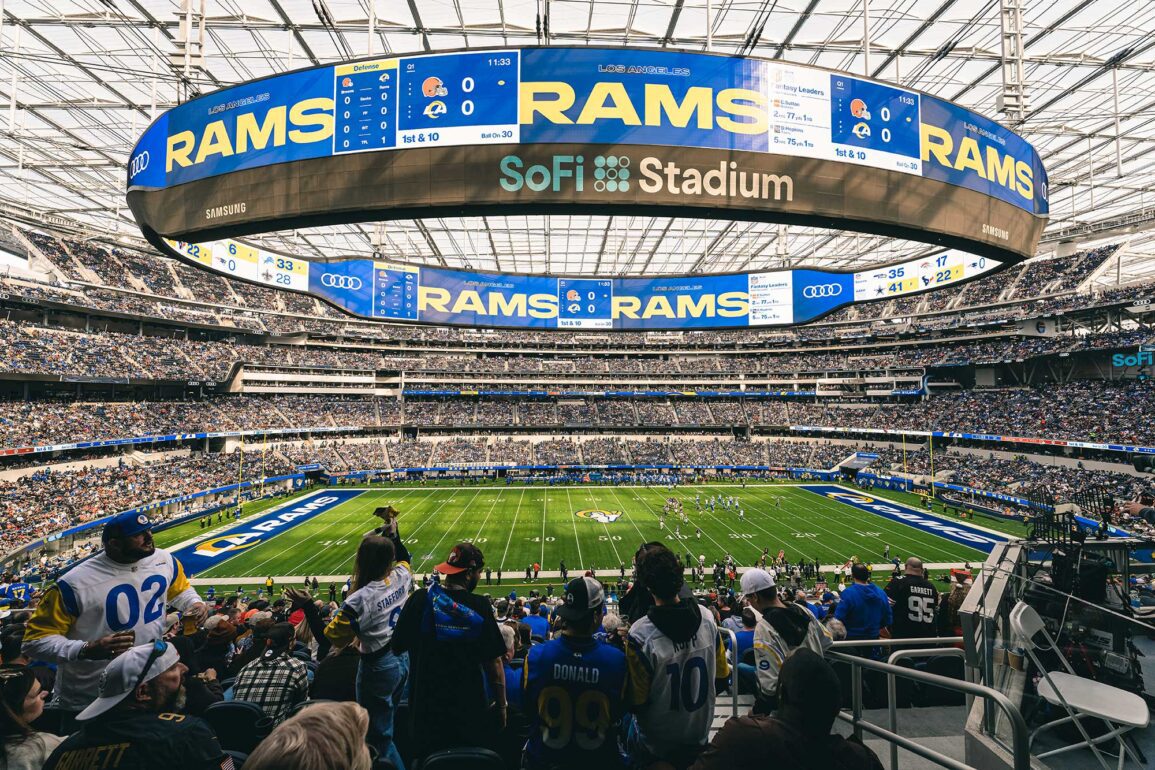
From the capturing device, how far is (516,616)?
431 inches

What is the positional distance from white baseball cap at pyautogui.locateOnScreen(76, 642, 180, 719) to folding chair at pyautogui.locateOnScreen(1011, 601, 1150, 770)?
4.82 metres

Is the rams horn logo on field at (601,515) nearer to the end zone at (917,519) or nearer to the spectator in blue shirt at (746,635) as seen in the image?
the end zone at (917,519)

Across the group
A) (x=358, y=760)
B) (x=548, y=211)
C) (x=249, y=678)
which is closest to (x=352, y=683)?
(x=249, y=678)

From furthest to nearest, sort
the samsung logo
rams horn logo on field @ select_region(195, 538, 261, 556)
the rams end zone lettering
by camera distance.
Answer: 1. rams horn logo on field @ select_region(195, 538, 261, 556)
2. the rams end zone lettering
3. the samsung logo

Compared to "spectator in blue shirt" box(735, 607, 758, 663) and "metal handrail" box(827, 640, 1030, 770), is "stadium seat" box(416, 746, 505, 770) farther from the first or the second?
"spectator in blue shirt" box(735, 607, 758, 663)

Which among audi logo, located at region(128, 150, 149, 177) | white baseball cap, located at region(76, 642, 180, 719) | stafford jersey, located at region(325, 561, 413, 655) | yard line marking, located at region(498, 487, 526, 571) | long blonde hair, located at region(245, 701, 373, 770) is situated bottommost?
yard line marking, located at region(498, 487, 526, 571)

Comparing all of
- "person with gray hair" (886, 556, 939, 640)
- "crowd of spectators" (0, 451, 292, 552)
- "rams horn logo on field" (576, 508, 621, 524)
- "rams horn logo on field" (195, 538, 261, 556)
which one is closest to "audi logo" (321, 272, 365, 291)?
"person with gray hair" (886, 556, 939, 640)

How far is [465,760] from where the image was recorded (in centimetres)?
242

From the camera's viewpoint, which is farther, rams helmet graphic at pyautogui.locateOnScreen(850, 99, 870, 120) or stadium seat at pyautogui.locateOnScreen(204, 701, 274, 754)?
rams helmet graphic at pyautogui.locateOnScreen(850, 99, 870, 120)

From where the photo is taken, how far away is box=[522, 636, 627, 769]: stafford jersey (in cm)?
263

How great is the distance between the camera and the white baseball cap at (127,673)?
2.00m

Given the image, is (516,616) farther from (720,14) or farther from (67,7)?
(67,7)

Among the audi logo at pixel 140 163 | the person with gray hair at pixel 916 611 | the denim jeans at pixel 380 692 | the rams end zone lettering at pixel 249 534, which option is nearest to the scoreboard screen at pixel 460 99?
the audi logo at pixel 140 163

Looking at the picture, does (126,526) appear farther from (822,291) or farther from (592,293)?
(822,291)
